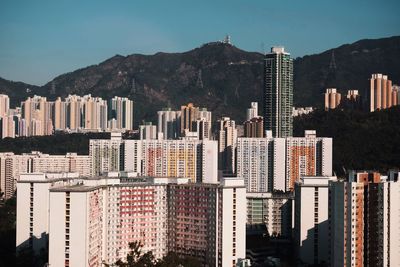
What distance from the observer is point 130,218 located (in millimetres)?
9133

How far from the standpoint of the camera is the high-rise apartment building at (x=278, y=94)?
1917 cm

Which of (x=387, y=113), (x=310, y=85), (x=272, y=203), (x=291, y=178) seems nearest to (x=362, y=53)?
(x=310, y=85)

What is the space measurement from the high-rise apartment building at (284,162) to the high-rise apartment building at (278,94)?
3.10 m

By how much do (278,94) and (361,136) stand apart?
9.98 ft

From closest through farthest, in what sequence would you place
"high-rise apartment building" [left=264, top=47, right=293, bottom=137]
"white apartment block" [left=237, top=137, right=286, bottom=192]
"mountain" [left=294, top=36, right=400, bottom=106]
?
"white apartment block" [left=237, top=137, right=286, bottom=192] → "high-rise apartment building" [left=264, top=47, right=293, bottom=137] → "mountain" [left=294, top=36, right=400, bottom=106]

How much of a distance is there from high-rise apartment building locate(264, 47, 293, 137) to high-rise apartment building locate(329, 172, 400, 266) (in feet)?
37.5

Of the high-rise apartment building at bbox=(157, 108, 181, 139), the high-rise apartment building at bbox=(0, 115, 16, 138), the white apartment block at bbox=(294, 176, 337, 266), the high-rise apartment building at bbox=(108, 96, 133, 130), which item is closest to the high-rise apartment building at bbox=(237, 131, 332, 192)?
the white apartment block at bbox=(294, 176, 337, 266)

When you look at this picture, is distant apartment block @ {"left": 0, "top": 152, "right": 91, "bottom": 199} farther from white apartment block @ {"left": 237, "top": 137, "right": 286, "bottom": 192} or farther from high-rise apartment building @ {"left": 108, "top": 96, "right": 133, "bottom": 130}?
high-rise apartment building @ {"left": 108, "top": 96, "right": 133, "bottom": 130}

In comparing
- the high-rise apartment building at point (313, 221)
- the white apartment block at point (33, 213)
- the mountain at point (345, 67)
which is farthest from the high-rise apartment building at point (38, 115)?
the high-rise apartment building at point (313, 221)

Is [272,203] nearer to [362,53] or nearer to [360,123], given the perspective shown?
[360,123]

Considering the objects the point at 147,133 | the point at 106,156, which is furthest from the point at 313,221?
the point at 147,133

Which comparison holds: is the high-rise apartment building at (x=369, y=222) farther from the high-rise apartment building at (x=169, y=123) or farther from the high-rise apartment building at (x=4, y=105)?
the high-rise apartment building at (x=4, y=105)

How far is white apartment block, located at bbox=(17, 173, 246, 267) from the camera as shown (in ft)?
25.8

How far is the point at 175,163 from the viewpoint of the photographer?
53.2ft
